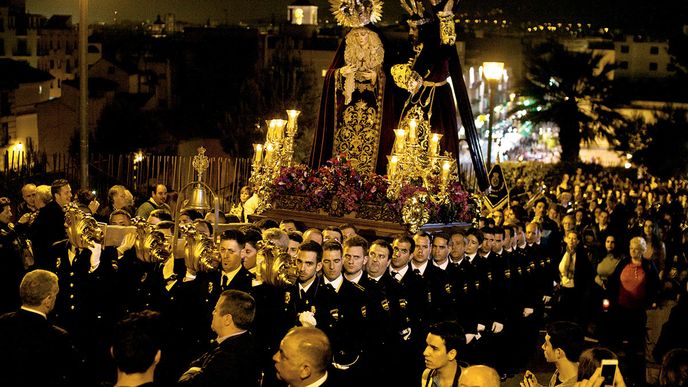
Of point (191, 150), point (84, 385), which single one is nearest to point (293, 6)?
point (191, 150)

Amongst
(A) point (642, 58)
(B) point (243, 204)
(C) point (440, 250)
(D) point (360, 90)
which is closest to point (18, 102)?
(B) point (243, 204)

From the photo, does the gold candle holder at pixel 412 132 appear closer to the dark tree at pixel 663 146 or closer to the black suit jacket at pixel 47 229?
the black suit jacket at pixel 47 229

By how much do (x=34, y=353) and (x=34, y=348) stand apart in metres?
0.04

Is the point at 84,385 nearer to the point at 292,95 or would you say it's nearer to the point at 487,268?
the point at 487,268

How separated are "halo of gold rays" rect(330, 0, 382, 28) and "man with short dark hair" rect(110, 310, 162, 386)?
1193 centimetres

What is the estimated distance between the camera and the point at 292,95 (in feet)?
154

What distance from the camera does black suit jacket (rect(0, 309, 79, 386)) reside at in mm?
7281

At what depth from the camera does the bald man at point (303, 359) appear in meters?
6.42

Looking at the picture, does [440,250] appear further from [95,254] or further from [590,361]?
[590,361]

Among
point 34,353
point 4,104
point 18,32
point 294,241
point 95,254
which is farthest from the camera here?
point 18,32

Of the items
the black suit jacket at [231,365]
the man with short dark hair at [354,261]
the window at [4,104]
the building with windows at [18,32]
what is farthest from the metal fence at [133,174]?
the building with windows at [18,32]

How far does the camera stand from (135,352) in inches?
236

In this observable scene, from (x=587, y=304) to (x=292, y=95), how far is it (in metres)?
32.1

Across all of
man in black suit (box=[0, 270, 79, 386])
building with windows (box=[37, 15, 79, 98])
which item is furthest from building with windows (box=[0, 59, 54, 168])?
man in black suit (box=[0, 270, 79, 386])
